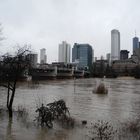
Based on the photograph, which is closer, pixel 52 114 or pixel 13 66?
pixel 52 114

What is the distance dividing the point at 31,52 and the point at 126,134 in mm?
9326

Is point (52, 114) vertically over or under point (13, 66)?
under

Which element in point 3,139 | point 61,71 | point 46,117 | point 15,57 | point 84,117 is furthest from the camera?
point 61,71

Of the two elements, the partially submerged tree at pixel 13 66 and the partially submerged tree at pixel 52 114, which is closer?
the partially submerged tree at pixel 52 114

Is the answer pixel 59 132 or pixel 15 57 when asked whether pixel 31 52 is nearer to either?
pixel 15 57

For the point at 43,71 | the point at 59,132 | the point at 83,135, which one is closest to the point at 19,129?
the point at 59,132

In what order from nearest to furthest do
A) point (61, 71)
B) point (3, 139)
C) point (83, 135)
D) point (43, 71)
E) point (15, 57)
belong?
point (3, 139)
point (83, 135)
point (15, 57)
point (43, 71)
point (61, 71)

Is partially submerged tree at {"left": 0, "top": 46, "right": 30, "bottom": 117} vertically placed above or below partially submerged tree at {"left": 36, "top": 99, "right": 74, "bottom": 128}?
above

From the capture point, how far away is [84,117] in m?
24.2

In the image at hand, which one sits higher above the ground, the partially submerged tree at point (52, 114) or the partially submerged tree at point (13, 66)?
the partially submerged tree at point (13, 66)

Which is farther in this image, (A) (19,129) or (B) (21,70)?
(B) (21,70)

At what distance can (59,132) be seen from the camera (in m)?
17.5

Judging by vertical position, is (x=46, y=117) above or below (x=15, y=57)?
below

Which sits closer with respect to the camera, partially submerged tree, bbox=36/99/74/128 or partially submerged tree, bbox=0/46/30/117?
partially submerged tree, bbox=36/99/74/128
